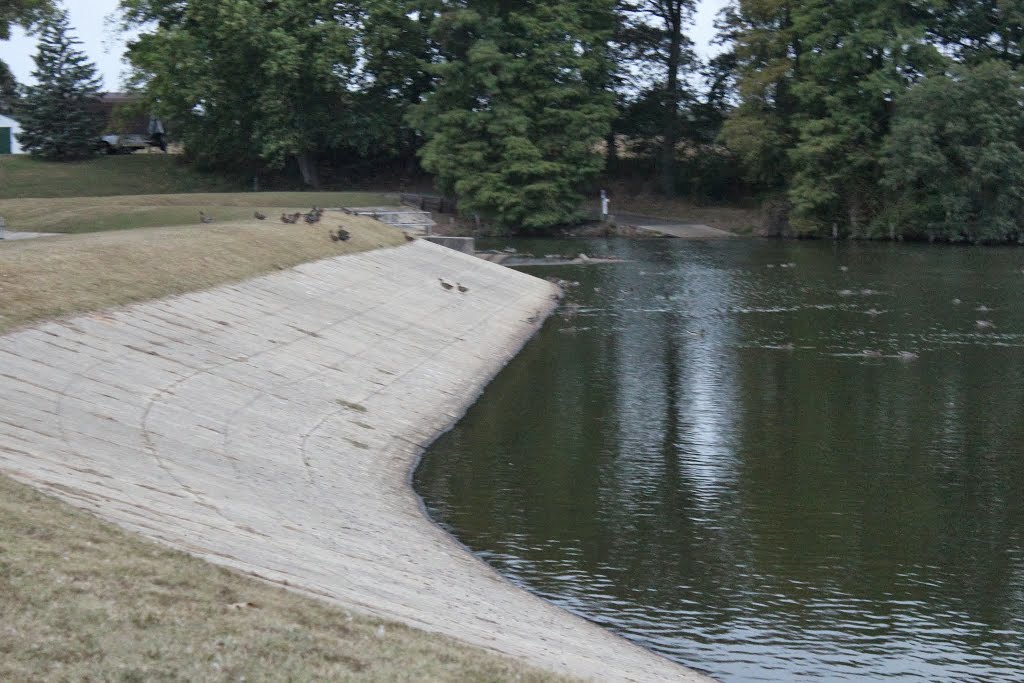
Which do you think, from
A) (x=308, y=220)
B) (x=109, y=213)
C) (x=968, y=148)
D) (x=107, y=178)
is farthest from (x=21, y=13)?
(x=968, y=148)

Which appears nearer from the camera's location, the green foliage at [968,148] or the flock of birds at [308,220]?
the flock of birds at [308,220]

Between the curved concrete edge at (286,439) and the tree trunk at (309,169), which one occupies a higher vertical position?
the tree trunk at (309,169)

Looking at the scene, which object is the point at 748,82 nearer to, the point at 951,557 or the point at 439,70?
the point at 439,70

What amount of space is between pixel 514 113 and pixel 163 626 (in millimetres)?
64722

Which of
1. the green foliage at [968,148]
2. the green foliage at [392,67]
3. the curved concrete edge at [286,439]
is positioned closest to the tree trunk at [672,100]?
the green foliage at [392,67]

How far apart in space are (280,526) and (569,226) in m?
61.4

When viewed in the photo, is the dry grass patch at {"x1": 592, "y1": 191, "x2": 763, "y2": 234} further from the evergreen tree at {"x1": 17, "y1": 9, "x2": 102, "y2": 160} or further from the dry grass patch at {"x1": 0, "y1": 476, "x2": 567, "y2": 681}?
the dry grass patch at {"x1": 0, "y1": 476, "x2": 567, "y2": 681}

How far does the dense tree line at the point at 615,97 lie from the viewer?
65.8 m

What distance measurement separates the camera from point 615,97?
79.9 meters

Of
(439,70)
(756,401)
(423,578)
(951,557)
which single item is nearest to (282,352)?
(756,401)

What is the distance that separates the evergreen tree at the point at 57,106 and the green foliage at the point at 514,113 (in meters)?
26.8

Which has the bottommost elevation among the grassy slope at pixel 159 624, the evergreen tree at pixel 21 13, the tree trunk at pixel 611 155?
the grassy slope at pixel 159 624

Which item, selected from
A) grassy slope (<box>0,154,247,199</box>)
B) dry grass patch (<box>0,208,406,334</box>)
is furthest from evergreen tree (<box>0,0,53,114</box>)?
grassy slope (<box>0,154,247,199</box>)

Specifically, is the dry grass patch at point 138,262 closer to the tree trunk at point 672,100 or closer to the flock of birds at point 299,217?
the flock of birds at point 299,217
